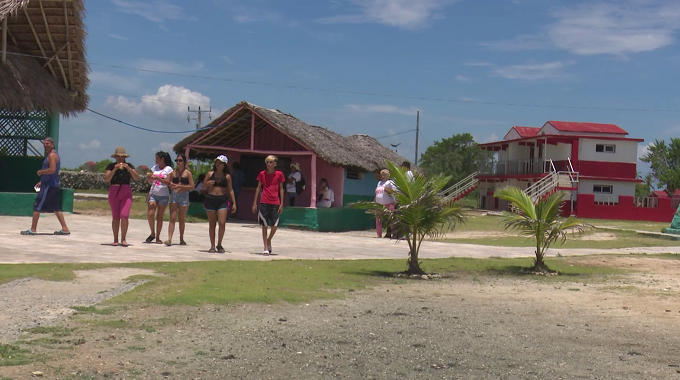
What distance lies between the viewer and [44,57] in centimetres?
1894

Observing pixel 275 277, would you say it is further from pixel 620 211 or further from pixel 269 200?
pixel 620 211

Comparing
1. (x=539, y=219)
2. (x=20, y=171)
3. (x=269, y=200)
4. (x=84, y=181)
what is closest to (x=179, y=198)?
(x=269, y=200)

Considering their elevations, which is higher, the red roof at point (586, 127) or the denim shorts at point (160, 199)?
the red roof at point (586, 127)

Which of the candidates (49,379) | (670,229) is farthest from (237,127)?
(49,379)

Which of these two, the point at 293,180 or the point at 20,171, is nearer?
the point at 20,171

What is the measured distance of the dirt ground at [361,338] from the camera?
207 inches

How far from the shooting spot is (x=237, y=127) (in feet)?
73.1

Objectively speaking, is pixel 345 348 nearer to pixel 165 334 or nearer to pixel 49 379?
pixel 165 334

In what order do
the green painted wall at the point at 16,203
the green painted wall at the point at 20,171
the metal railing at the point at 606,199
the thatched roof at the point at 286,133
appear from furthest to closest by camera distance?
the metal railing at the point at 606,199 → the thatched roof at the point at 286,133 → the green painted wall at the point at 20,171 → the green painted wall at the point at 16,203

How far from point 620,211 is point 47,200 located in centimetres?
3383

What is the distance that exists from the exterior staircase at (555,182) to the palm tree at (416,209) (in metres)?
28.5

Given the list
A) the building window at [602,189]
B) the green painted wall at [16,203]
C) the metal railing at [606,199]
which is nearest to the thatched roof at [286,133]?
the green painted wall at [16,203]

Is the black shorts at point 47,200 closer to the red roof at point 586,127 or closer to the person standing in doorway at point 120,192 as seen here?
the person standing in doorway at point 120,192

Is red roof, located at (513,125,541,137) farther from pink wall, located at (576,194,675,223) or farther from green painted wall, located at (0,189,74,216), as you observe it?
green painted wall, located at (0,189,74,216)
